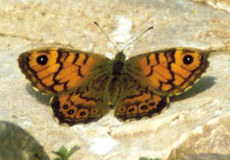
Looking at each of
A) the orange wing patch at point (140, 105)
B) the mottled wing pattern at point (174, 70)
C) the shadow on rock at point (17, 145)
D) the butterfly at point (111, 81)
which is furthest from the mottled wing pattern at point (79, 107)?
the mottled wing pattern at point (174, 70)

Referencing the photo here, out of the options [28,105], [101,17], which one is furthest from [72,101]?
[101,17]

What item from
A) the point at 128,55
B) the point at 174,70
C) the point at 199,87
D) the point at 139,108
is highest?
the point at 174,70

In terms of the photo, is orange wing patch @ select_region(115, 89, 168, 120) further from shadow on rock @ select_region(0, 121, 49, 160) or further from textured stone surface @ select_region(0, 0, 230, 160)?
shadow on rock @ select_region(0, 121, 49, 160)

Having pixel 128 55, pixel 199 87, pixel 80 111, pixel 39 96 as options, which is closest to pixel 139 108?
pixel 80 111

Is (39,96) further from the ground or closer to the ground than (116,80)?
closer to the ground

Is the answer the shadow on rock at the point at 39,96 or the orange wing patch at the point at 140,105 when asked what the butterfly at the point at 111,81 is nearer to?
the orange wing patch at the point at 140,105

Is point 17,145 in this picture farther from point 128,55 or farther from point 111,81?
point 128,55
